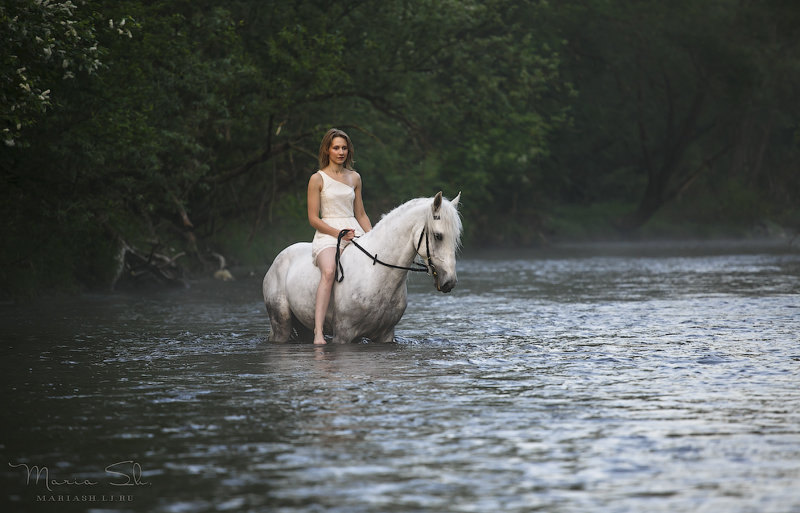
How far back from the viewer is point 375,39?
3431 cm

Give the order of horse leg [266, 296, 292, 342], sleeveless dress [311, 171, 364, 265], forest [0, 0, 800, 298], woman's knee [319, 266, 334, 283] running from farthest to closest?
forest [0, 0, 800, 298], horse leg [266, 296, 292, 342], sleeveless dress [311, 171, 364, 265], woman's knee [319, 266, 334, 283]

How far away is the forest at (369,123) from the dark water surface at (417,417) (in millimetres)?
4976

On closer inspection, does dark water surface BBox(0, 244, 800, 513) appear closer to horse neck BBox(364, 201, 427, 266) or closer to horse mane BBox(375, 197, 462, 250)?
horse neck BBox(364, 201, 427, 266)

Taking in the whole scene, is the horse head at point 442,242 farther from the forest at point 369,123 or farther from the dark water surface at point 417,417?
the forest at point 369,123

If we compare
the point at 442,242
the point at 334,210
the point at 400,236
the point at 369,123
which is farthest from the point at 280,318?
the point at 369,123

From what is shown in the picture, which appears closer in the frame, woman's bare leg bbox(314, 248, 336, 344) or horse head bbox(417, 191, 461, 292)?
horse head bbox(417, 191, 461, 292)

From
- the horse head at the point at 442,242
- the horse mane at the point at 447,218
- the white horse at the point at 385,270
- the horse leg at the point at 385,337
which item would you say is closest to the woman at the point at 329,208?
the white horse at the point at 385,270

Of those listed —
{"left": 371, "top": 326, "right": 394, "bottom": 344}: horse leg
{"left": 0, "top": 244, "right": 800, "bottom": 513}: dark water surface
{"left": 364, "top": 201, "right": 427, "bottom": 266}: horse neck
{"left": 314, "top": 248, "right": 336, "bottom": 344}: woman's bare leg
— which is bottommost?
{"left": 0, "top": 244, "right": 800, "bottom": 513}: dark water surface

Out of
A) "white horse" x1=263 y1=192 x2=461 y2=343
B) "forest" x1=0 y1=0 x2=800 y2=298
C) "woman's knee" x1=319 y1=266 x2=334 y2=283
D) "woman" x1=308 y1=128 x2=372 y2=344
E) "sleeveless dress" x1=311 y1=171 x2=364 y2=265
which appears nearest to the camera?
"white horse" x1=263 y1=192 x2=461 y2=343

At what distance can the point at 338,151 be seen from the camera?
1260 cm

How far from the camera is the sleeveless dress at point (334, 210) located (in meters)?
12.6

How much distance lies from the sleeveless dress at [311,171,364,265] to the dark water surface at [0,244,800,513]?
114 cm

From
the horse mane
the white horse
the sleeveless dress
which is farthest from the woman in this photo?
the horse mane

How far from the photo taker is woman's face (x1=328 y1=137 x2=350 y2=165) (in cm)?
1259
